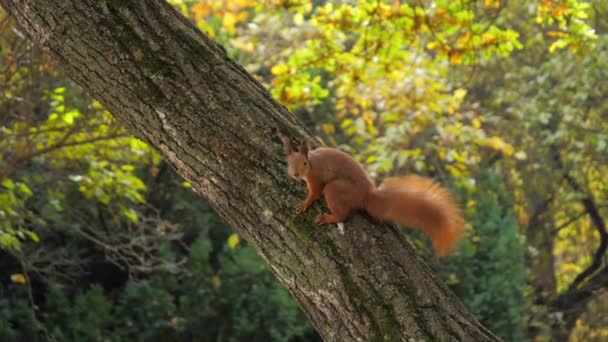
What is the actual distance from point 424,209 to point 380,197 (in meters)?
0.16

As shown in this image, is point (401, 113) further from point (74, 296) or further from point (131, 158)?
point (74, 296)

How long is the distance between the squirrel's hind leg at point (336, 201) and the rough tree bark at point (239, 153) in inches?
1.3

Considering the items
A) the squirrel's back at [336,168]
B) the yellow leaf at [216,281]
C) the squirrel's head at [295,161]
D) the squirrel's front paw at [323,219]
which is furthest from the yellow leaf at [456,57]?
the yellow leaf at [216,281]

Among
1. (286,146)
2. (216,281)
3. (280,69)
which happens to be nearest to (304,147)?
(286,146)

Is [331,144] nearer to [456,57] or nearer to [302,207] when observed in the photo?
[456,57]

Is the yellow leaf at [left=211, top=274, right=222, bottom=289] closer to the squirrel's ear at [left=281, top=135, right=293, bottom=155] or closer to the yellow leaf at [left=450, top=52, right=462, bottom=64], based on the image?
the yellow leaf at [left=450, top=52, right=462, bottom=64]

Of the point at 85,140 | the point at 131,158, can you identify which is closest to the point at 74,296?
the point at 131,158

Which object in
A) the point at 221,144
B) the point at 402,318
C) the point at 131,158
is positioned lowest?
the point at 402,318

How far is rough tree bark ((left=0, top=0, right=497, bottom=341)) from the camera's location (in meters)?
1.98

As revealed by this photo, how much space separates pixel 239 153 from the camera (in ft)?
7.15

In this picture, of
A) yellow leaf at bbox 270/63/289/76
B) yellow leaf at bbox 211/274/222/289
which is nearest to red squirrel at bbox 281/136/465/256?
yellow leaf at bbox 270/63/289/76

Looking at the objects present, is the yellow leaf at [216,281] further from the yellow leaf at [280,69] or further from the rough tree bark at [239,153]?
the rough tree bark at [239,153]

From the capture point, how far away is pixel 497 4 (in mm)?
5719

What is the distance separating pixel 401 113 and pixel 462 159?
105cm
